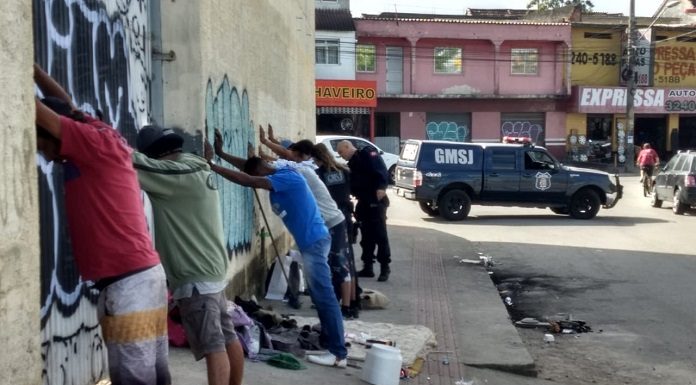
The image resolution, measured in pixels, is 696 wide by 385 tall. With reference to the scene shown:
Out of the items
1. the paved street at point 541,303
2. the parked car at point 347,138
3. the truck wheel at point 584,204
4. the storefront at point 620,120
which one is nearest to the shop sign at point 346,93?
the parked car at point 347,138

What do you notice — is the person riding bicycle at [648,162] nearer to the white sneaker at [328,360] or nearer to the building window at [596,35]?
the building window at [596,35]

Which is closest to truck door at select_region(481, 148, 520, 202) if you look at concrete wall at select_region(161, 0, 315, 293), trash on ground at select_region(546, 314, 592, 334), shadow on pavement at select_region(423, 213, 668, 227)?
shadow on pavement at select_region(423, 213, 668, 227)

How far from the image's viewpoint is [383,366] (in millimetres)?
6840

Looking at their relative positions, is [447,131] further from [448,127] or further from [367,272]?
[367,272]

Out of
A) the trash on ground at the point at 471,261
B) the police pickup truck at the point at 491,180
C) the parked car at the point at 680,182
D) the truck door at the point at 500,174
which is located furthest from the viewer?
the parked car at the point at 680,182

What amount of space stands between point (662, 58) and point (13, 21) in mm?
48851

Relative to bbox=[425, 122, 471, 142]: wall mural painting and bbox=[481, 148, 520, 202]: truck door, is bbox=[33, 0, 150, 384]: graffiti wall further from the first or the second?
bbox=[425, 122, 471, 142]: wall mural painting

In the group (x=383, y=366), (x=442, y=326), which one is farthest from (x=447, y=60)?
(x=383, y=366)

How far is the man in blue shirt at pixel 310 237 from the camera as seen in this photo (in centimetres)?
721

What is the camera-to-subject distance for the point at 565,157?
46656 millimetres

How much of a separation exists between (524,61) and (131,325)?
44.0m

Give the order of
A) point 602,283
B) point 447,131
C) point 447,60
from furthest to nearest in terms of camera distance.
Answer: point 447,131, point 447,60, point 602,283

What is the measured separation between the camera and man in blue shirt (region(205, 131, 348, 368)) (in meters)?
7.21

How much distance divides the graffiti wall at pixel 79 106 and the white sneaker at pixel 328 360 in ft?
6.93
